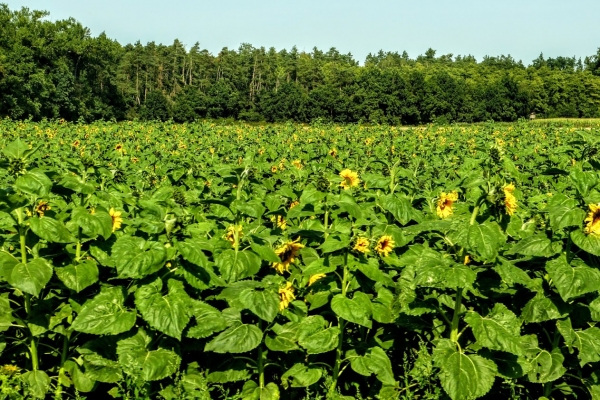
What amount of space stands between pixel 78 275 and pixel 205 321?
82 centimetres

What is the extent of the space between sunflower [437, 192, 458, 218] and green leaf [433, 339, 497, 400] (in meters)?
1.16

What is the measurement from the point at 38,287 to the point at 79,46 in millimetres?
66072

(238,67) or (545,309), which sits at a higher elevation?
(238,67)

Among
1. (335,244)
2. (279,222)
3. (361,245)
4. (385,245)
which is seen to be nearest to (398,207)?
(385,245)

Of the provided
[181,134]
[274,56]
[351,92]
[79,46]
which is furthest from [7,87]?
[274,56]

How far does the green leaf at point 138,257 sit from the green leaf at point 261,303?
52cm

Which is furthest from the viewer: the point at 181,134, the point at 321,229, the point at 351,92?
the point at 351,92

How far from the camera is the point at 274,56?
100 meters

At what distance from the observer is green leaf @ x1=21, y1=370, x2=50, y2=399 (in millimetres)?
3332

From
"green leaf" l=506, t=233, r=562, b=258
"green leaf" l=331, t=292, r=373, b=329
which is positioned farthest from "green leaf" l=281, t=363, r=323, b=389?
"green leaf" l=506, t=233, r=562, b=258

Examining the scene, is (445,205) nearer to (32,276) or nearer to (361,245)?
(361,245)

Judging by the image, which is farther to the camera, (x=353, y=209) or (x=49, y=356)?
(x=49, y=356)

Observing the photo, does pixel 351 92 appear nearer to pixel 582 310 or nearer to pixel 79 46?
pixel 79 46

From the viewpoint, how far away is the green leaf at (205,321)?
319 cm
